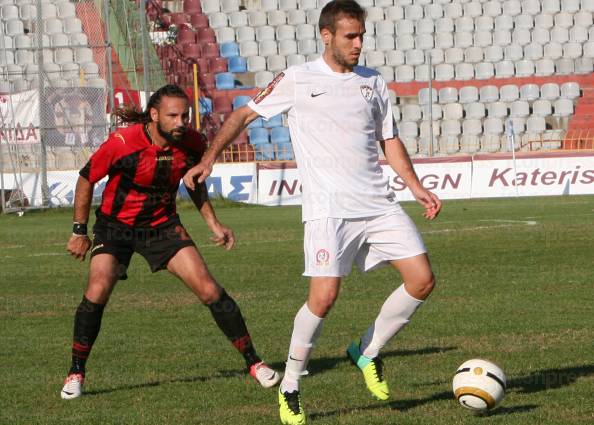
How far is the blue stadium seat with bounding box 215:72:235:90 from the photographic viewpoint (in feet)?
115

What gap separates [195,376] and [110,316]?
321 centimetres

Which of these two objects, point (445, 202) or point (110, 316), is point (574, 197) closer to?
point (445, 202)

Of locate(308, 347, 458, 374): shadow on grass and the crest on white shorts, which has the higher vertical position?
the crest on white shorts

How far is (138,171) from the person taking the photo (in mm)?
7215

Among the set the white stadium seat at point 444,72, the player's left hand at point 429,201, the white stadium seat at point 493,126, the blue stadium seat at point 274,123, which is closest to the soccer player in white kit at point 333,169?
the player's left hand at point 429,201

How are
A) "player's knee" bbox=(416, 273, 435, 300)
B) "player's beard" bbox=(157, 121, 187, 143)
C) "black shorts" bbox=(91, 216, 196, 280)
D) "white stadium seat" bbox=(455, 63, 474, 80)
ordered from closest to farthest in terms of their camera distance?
"player's knee" bbox=(416, 273, 435, 300) < "player's beard" bbox=(157, 121, 187, 143) < "black shorts" bbox=(91, 216, 196, 280) < "white stadium seat" bbox=(455, 63, 474, 80)

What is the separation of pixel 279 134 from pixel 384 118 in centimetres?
2739

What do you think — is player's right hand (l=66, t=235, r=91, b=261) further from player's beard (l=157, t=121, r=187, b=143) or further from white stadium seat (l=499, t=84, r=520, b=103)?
white stadium seat (l=499, t=84, r=520, b=103)

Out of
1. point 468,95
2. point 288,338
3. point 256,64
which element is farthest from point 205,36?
point 288,338

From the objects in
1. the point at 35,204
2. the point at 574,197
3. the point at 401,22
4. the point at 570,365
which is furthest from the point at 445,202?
the point at 570,365

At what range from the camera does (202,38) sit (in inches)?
1442

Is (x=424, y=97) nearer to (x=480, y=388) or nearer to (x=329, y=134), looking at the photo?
(x=329, y=134)

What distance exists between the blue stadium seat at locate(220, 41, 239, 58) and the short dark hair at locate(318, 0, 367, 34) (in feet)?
101

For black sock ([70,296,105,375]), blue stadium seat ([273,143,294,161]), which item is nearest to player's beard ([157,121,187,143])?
black sock ([70,296,105,375])
